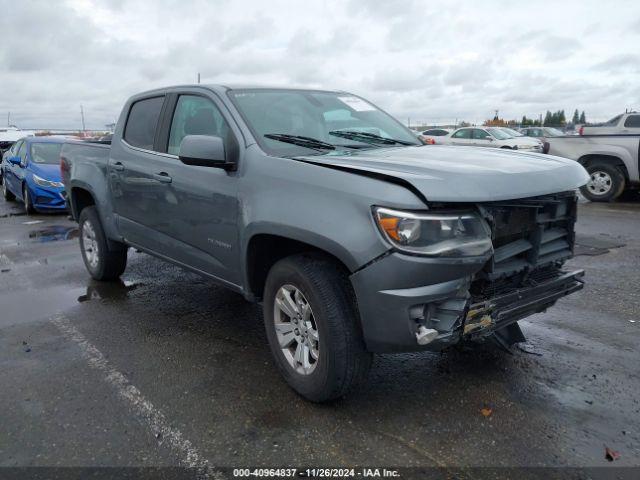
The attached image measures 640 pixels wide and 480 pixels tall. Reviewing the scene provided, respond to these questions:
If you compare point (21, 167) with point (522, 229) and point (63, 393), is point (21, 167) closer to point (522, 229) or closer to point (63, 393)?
point (63, 393)

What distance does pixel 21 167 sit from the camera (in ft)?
37.8

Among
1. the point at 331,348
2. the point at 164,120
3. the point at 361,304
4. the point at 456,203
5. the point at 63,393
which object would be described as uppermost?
the point at 164,120

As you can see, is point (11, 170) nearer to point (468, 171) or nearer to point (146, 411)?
point (146, 411)

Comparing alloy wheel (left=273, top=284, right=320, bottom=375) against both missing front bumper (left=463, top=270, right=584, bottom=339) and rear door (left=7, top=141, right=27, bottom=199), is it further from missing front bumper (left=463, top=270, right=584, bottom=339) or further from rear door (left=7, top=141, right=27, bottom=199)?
rear door (left=7, top=141, right=27, bottom=199)

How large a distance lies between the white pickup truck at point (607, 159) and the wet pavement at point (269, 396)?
272 inches

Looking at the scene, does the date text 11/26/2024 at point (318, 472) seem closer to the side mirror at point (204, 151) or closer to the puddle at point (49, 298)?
the side mirror at point (204, 151)

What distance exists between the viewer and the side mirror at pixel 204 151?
11.1ft

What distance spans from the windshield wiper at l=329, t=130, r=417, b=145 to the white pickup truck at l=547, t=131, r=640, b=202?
8258mm

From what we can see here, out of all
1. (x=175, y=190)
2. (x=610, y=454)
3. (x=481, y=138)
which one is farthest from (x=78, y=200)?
(x=481, y=138)

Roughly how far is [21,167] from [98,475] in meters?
10.7

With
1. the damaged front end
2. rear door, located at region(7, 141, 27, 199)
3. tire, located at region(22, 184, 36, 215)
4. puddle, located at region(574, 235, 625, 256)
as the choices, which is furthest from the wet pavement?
rear door, located at region(7, 141, 27, 199)

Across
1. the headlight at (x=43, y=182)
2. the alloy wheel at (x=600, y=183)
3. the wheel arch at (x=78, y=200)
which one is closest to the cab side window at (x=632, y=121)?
the alloy wheel at (x=600, y=183)

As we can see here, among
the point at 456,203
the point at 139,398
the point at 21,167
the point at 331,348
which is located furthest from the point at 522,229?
the point at 21,167

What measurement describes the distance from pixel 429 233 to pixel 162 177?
94.9 inches
